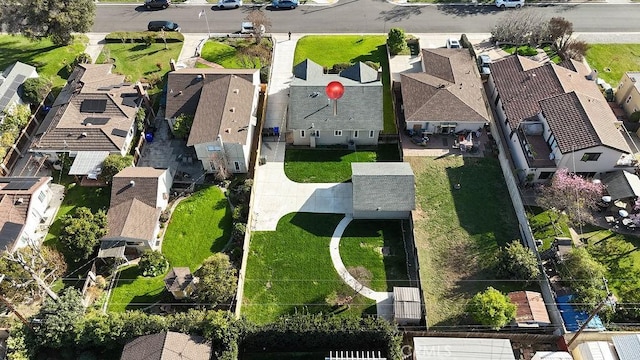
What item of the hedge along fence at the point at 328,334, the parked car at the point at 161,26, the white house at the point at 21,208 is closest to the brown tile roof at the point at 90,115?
the white house at the point at 21,208

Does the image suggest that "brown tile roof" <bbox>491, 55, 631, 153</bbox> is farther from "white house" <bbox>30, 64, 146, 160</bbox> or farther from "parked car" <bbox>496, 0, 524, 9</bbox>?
"white house" <bbox>30, 64, 146, 160</bbox>

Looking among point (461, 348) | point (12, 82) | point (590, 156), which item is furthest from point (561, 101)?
point (12, 82)

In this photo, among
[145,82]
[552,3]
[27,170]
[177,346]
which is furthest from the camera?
[552,3]

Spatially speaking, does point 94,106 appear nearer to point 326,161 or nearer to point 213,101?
point 213,101

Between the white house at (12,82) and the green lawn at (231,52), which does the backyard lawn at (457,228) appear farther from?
the white house at (12,82)

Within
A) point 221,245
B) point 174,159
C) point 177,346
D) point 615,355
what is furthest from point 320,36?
point 615,355

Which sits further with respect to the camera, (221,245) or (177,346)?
(221,245)

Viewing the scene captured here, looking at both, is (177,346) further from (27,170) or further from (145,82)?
(145,82)
